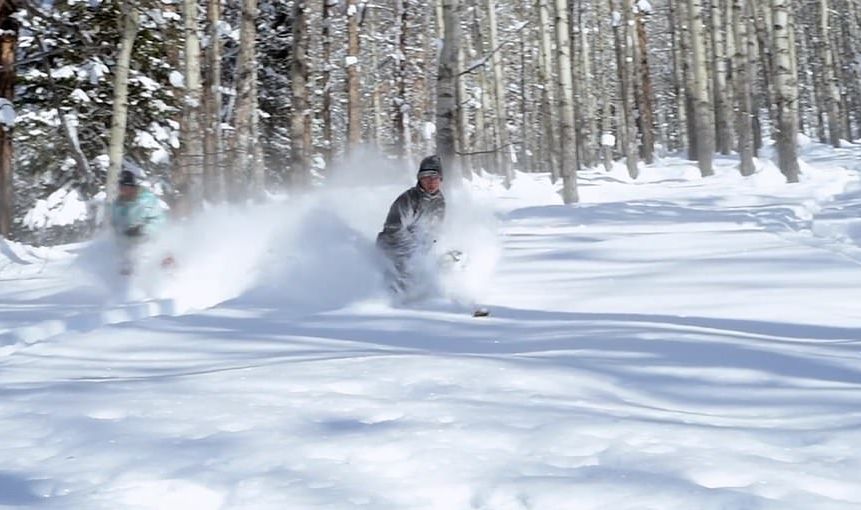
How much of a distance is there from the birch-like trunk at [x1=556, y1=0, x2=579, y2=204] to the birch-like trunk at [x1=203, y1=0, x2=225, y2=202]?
7981 millimetres

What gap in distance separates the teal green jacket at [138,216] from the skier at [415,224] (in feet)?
12.4

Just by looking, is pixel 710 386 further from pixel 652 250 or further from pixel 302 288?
pixel 652 250

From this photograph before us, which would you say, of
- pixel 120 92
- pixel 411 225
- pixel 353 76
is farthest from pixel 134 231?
pixel 353 76

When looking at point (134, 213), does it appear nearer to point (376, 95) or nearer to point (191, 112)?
point (191, 112)

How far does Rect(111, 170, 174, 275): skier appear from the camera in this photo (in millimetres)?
12492

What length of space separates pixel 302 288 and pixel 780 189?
1312cm

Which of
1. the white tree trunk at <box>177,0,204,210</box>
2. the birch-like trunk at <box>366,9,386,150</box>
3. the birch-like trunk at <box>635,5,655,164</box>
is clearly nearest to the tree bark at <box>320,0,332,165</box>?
the birch-like trunk at <box>366,9,386,150</box>

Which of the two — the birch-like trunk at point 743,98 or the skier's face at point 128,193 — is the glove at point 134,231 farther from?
the birch-like trunk at point 743,98

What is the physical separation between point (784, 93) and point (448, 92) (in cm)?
1103

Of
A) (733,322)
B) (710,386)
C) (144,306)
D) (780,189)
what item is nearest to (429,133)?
(780,189)

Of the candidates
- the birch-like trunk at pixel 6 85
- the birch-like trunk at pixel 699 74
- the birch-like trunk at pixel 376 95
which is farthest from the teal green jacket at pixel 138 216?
the birch-like trunk at pixel 376 95

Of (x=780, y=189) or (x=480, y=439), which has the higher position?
(x=780, y=189)

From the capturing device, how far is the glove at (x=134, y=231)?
12.6 meters

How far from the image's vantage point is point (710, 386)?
546cm
